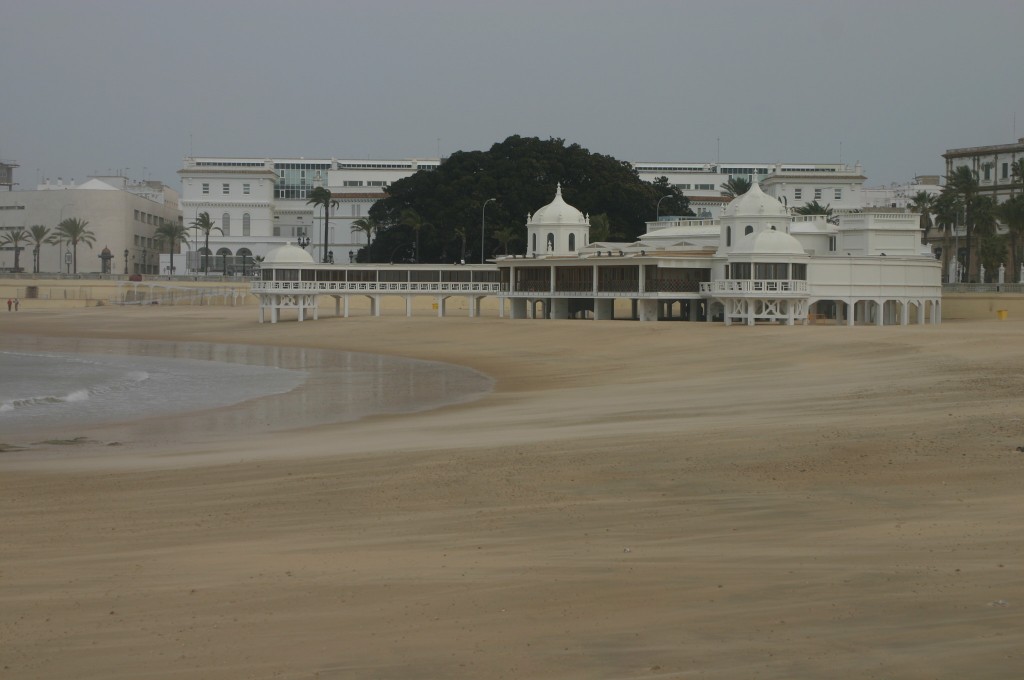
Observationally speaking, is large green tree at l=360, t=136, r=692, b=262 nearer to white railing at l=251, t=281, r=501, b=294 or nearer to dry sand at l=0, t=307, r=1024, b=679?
white railing at l=251, t=281, r=501, b=294

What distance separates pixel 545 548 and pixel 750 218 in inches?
2248

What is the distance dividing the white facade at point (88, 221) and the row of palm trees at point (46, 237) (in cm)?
70

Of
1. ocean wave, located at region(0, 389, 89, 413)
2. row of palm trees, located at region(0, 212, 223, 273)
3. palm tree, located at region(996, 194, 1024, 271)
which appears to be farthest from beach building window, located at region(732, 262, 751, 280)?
row of palm trees, located at region(0, 212, 223, 273)

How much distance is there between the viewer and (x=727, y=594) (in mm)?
9258

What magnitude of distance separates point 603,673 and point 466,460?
9.74 m

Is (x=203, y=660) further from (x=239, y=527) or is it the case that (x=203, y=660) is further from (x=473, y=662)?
(x=239, y=527)

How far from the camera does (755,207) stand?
6669cm

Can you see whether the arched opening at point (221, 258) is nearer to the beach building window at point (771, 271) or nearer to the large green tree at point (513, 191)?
the large green tree at point (513, 191)

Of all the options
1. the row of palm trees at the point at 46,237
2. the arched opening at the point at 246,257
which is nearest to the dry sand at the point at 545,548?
the arched opening at the point at 246,257

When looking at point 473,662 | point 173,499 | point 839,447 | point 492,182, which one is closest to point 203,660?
point 473,662

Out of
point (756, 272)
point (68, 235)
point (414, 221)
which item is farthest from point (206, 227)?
point (756, 272)

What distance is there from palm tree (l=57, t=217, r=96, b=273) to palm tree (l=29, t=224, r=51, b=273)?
165 cm

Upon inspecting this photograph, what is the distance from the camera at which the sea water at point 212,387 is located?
28.5 meters

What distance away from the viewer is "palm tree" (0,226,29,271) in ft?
429
